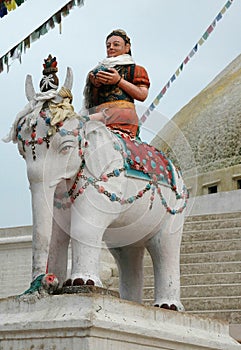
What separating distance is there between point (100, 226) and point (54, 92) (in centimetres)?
102

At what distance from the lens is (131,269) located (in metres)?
6.80

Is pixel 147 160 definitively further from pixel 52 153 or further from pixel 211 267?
pixel 211 267

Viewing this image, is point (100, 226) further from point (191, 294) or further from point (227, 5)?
point (227, 5)

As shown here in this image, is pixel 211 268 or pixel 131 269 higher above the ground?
pixel 211 268

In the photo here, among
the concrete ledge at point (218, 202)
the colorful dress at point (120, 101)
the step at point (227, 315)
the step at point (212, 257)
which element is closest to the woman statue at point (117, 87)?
the colorful dress at point (120, 101)

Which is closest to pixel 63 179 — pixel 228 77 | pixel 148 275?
pixel 148 275

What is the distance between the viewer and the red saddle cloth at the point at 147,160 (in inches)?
250

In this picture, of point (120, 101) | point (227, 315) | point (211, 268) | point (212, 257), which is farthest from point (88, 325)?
point (212, 257)

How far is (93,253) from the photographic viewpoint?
6.03 m

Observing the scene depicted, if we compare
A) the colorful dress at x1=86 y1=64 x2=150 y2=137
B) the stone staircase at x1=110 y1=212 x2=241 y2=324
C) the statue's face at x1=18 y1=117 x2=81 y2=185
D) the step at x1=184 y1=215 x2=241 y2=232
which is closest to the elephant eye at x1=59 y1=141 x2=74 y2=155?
the statue's face at x1=18 y1=117 x2=81 y2=185

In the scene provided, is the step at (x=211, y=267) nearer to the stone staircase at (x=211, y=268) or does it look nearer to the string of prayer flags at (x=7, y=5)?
the stone staircase at (x=211, y=268)

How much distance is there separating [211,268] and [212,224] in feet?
7.79

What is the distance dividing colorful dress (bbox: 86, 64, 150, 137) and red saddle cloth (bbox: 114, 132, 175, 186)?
0.48 feet

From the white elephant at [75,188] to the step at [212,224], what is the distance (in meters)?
7.34
